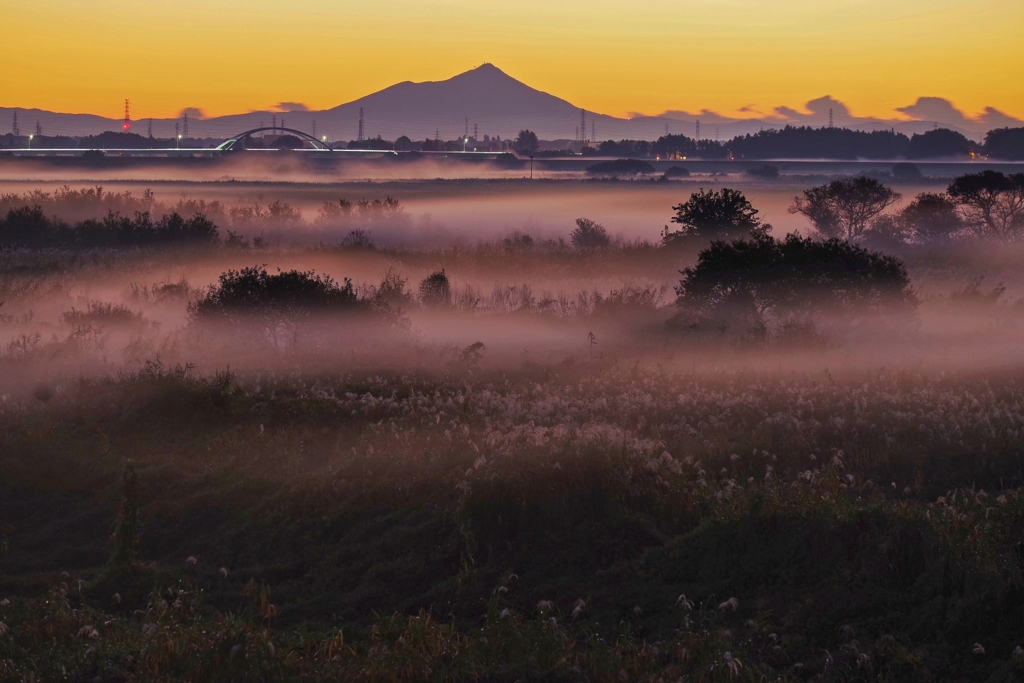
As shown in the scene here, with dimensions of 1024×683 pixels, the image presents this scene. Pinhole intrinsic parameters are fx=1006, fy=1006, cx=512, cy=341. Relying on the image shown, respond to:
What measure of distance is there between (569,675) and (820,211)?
51169 mm

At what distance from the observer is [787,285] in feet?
84.8

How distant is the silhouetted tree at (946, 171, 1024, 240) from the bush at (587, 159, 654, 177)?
266 ft

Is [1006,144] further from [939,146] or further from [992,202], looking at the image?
[992,202]

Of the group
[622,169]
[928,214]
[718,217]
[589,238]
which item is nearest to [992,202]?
[928,214]

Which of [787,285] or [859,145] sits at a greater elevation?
[859,145]

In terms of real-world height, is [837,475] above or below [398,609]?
above

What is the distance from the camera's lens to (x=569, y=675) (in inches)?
320

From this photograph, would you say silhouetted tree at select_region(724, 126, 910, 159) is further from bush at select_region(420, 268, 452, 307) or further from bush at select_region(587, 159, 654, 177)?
bush at select_region(420, 268, 452, 307)

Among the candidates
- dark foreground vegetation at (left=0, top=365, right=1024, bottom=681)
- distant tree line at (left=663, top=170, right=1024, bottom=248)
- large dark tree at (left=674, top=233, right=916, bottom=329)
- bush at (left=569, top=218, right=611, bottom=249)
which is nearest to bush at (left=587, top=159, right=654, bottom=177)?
bush at (left=569, top=218, right=611, bottom=249)

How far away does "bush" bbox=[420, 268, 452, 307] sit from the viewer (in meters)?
31.5

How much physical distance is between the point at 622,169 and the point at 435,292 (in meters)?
110

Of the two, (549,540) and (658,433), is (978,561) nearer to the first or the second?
(549,540)

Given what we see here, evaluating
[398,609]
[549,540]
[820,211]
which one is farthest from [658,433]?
[820,211]

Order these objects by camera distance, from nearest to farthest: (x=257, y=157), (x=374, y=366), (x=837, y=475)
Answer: (x=837, y=475)
(x=374, y=366)
(x=257, y=157)
